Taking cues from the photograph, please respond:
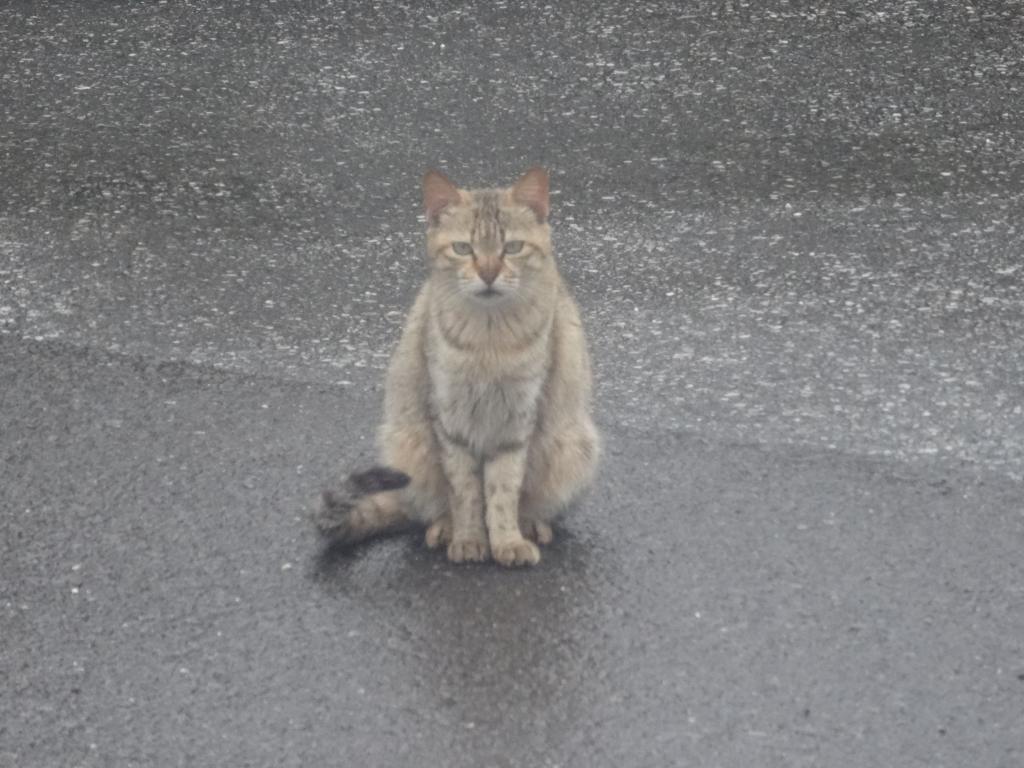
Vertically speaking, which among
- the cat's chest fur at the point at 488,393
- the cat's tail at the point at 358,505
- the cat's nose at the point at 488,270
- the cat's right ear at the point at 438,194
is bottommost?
the cat's tail at the point at 358,505

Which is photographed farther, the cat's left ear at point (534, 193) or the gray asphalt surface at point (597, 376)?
the cat's left ear at point (534, 193)

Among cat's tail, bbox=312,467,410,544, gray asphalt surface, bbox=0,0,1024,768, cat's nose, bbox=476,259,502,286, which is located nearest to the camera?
gray asphalt surface, bbox=0,0,1024,768

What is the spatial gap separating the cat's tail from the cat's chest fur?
0.21 m

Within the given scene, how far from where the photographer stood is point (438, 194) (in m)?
4.35

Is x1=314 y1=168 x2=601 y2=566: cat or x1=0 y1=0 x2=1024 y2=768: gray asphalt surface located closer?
x1=0 y1=0 x2=1024 y2=768: gray asphalt surface

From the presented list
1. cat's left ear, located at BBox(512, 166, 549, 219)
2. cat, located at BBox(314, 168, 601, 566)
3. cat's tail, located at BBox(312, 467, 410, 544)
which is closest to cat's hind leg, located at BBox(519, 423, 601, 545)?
cat, located at BBox(314, 168, 601, 566)

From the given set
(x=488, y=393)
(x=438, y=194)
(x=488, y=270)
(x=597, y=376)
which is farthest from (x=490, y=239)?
(x=597, y=376)

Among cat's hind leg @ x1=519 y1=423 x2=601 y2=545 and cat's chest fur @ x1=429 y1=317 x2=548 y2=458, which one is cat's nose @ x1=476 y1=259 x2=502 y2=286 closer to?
cat's chest fur @ x1=429 y1=317 x2=548 y2=458

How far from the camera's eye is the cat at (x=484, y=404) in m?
4.32

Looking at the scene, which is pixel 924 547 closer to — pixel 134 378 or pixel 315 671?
pixel 315 671

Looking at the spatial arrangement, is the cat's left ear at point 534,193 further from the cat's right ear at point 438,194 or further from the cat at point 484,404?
the cat's right ear at point 438,194

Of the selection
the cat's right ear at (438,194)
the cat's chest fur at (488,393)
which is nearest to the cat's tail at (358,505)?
the cat's chest fur at (488,393)

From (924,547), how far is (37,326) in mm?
3122

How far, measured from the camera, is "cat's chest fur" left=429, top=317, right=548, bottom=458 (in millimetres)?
4324
